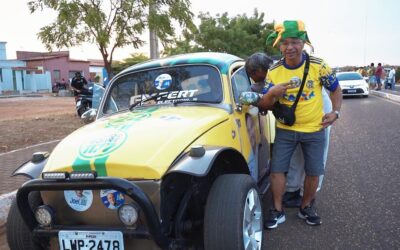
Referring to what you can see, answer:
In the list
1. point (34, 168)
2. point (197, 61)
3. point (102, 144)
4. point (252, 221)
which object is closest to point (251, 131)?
point (197, 61)

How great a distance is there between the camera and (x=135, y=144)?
271 centimetres

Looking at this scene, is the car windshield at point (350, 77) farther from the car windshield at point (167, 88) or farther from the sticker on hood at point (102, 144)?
the sticker on hood at point (102, 144)

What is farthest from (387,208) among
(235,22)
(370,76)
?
(370,76)

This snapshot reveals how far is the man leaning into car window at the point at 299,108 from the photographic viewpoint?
3598mm

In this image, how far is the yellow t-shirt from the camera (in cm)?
369

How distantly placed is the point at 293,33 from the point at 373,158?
371cm

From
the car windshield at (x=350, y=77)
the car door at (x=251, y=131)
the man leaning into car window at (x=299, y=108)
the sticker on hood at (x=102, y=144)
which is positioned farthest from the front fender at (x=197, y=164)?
the car windshield at (x=350, y=77)

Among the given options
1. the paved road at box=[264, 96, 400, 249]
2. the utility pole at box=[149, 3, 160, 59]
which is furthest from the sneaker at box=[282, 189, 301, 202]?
the utility pole at box=[149, 3, 160, 59]

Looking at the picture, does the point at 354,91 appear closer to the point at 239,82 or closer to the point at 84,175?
the point at 239,82

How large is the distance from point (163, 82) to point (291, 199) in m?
1.99

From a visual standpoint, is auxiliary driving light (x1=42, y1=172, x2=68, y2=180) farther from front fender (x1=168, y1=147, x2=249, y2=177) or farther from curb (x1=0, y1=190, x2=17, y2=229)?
curb (x1=0, y1=190, x2=17, y2=229)

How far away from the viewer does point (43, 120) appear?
41.4 ft

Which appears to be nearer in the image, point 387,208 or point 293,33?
point 293,33

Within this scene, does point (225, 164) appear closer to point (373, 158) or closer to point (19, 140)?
point (373, 158)
